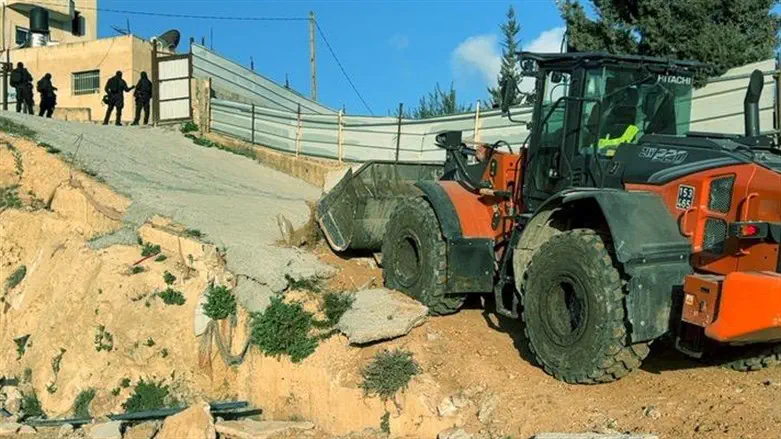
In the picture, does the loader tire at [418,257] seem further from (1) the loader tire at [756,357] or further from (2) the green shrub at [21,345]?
(2) the green shrub at [21,345]

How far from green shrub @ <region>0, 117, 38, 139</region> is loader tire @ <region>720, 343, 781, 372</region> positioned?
42.1 ft

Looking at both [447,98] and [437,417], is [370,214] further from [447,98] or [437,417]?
[447,98]

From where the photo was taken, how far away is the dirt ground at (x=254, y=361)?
664cm

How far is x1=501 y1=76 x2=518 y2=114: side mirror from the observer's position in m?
7.65

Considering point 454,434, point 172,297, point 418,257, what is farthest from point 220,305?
point 454,434

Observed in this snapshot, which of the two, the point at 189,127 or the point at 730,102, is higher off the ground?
the point at 730,102

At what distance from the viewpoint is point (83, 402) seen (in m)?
10.3

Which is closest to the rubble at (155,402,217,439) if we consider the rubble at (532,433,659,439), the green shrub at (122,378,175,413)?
the green shrub at (122,378,175,413)

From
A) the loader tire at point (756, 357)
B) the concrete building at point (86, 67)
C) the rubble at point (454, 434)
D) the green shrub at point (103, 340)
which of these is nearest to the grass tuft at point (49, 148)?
the green shrub at point (103, 340)

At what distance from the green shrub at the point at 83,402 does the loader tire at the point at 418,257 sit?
387 centimetres

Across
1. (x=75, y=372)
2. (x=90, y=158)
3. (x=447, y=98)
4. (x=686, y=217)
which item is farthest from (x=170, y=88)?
(x=686, y=217)

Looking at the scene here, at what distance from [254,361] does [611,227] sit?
460cm

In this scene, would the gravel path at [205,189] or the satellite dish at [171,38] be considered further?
the satellite dish at [171,38]

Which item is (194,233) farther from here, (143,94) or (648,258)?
(143,94)
